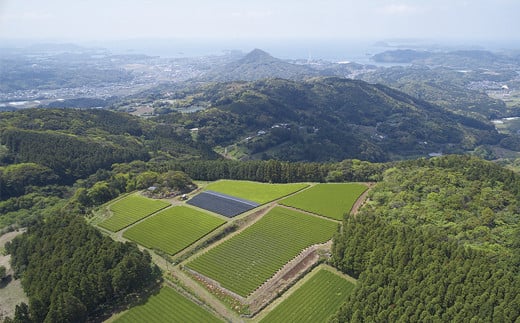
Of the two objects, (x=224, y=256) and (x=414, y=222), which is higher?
(x=414, y=222)

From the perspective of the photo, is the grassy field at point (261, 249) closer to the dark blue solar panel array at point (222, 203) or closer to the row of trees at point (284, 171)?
the dark blue solar panel array at point (222, 203)

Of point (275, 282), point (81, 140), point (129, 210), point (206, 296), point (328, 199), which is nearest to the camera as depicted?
point (206, 296)

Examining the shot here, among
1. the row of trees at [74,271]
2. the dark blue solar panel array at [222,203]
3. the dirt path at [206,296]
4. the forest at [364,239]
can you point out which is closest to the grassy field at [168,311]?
the dirt path at [206,296]

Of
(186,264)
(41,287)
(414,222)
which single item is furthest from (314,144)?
(41,287)

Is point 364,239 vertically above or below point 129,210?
above

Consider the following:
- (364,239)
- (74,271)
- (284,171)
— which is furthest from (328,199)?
(74,271)

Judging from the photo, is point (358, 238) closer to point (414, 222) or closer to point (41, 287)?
point (414, 222)

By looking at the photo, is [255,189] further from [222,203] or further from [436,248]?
[436,248]

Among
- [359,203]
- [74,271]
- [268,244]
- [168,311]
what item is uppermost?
[74,271]
